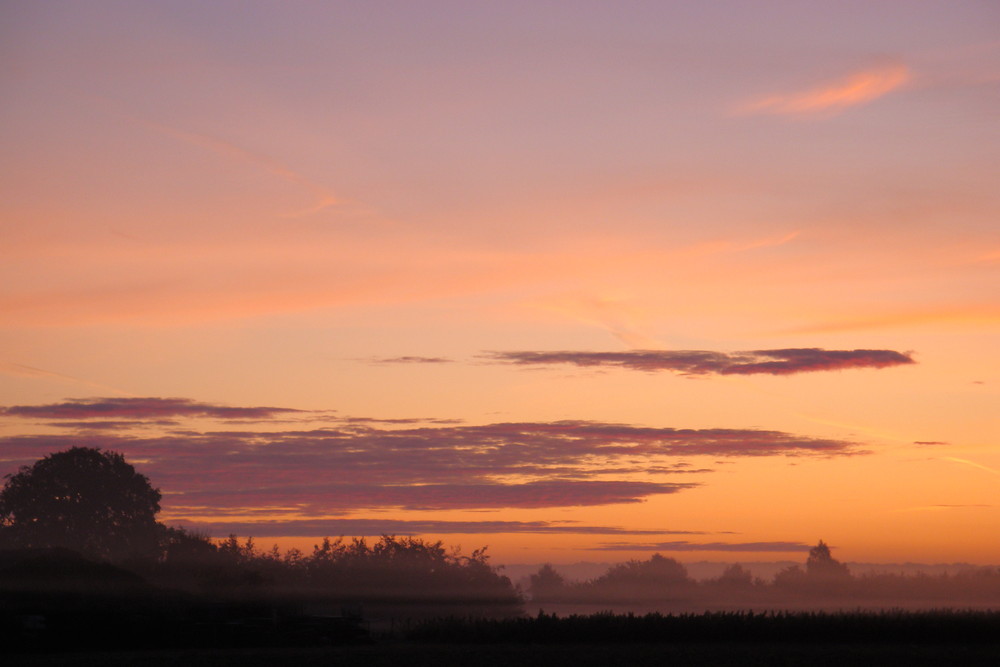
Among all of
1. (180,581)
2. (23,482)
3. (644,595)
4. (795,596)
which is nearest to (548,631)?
(180,581)

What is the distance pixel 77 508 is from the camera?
109 m

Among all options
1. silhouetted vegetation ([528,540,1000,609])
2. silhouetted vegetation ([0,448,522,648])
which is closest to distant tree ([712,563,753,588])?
silhouetted vegetation ([528,540,1000,609])

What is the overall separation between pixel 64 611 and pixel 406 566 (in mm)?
69834

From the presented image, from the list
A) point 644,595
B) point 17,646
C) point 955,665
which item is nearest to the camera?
point 955,665

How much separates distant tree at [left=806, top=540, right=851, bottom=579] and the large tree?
4128 inches

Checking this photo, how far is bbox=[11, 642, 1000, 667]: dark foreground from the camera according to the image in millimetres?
43531

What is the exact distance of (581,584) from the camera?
620 feet

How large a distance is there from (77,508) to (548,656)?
7783 cm

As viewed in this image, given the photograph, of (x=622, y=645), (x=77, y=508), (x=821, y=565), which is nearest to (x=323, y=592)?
(x=77, y=508)

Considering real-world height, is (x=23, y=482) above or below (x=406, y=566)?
above

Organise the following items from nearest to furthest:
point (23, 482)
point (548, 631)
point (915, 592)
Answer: point (548, 631), point (23, 482), point (915, 592)

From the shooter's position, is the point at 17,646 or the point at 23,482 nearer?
the point at 17,646

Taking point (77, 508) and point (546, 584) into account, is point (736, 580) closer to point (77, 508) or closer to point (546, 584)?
point (546, 584)

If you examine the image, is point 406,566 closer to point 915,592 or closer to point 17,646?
point 17,646
